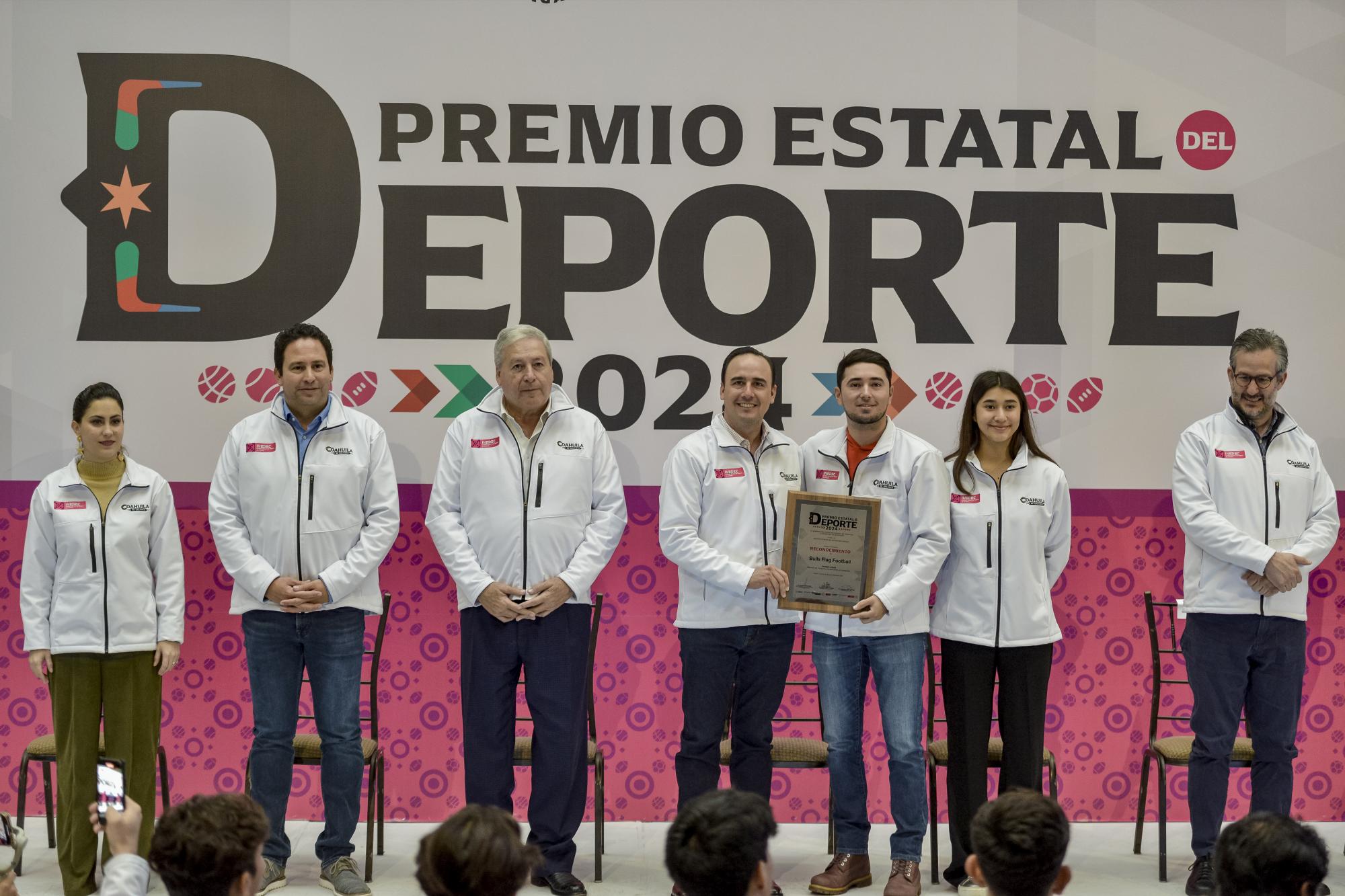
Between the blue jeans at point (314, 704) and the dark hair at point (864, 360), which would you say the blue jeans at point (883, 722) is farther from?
the blue jeans at point (314, 704)

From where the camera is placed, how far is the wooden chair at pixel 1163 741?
14.4 feet

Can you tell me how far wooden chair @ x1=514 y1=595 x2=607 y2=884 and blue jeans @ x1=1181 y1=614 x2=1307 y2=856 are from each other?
2125 mm

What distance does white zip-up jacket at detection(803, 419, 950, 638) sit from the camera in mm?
4117

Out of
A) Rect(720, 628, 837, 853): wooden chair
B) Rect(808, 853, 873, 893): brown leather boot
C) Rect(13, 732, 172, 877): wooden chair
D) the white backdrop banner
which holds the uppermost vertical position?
the white backdrop banner

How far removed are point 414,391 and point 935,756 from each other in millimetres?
2538

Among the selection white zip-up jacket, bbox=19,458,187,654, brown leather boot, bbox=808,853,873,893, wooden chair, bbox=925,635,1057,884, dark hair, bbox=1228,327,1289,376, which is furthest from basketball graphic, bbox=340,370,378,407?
dark hair, bbox=1228,327,1289,376

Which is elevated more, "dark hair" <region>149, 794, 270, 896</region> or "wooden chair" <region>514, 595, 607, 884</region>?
"dark hair" <region>149, 794, 270, 896</region>

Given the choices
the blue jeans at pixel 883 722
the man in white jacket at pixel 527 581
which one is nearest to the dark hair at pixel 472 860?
the man in white jacket at pixel 527 581

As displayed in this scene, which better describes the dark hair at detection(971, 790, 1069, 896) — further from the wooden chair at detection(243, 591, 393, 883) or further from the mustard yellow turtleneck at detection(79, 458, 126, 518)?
the mustard yellow turtleneck at detection(79, 458, 126, 518)

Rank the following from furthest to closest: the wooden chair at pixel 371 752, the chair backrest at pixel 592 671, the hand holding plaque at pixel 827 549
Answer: the chair backrest at pixel 592 671 → the wooden chair at pixel 371 752 → the hand holding plaque at pixel 827 549

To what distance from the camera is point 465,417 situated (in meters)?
4.36

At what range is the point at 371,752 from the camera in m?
4.45

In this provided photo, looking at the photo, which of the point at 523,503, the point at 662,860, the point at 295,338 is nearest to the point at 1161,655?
the point at 662,860

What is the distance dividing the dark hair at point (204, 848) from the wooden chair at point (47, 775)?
2380mm
